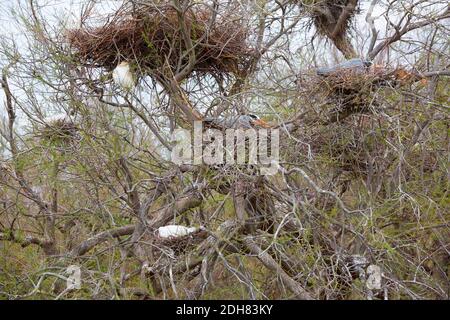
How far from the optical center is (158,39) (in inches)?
159

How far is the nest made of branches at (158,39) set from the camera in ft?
12.9

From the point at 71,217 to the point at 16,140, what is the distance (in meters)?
0.99

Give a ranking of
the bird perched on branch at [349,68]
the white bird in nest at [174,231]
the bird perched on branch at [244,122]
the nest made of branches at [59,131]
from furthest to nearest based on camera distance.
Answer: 1. the nest made of branches at [59,131]
2. the bird perched on branch at [349,68]
3. the bird perched on branch at [244,122]
4. the white bird in nest at [174,231]

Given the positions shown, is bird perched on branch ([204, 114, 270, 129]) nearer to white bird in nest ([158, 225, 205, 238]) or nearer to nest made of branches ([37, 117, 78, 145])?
white bird in nest ([158, 225, 205, 238])

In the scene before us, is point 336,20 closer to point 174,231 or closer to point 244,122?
point 244,122

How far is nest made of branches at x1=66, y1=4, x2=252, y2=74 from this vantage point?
393cm

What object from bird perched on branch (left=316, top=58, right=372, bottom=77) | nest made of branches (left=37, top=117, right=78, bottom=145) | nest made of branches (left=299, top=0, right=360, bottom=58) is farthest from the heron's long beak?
nest made of branches (left=299, top=0, right=360, bottom=58)

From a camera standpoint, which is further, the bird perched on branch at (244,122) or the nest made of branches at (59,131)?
the nest made of branches at (59,131)

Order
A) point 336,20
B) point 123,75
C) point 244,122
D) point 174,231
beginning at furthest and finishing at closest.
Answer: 1. point 336,20
2. point 123,75
3. point 244,122
4. point 174,231

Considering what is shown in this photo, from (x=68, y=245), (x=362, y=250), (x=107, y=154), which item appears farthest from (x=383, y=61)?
(x=68, y=245)

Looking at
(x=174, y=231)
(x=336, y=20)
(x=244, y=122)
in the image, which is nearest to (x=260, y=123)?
(x=244, y=122)

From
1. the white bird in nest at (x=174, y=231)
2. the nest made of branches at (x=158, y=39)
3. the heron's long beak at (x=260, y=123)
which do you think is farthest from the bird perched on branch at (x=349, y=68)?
the white bird in nest at (x=174, y=231)

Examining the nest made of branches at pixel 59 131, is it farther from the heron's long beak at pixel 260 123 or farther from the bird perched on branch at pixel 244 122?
the heron's long beak at pixel 260 123

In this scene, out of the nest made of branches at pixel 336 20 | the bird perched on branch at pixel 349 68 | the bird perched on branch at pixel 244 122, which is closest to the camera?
the bird perched on branch at pixel 244 122
